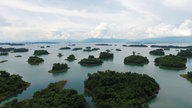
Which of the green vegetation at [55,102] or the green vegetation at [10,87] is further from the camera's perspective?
the green vegetation at [10,87]

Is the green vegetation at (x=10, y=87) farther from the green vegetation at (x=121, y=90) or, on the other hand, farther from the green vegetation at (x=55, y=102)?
the green vegetation at (x=121, y=90)

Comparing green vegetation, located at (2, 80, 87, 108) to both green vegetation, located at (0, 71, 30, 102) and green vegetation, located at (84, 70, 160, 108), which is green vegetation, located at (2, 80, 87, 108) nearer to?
green vegetation, located at (84, 70, 160, 108)

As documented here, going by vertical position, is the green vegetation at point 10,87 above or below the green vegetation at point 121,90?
below

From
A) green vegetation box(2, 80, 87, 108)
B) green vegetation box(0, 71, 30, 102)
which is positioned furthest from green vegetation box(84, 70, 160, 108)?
green vegetation box(0, 71, 30, 102)

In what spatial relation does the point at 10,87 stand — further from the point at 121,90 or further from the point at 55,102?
the point at 121,90

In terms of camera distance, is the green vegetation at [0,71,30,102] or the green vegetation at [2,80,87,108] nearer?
the green vegetation at [2,80,87,108]

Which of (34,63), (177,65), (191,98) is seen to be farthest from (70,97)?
(34,63)

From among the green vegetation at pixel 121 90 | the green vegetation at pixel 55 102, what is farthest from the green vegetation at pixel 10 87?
the green vegetation at pixel 121 90

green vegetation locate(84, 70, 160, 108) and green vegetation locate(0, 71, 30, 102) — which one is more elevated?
green vegetation locate(84, 70, 160, 108)
